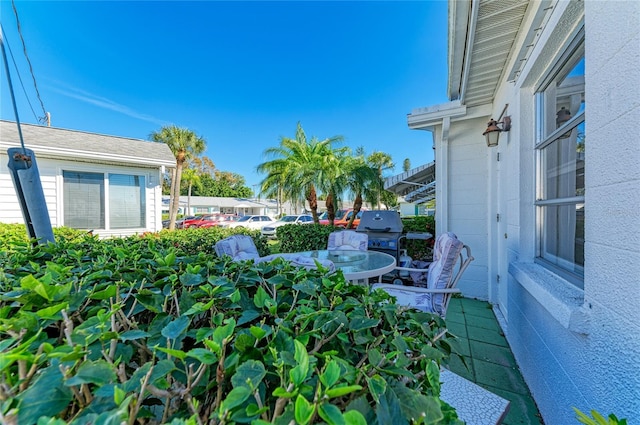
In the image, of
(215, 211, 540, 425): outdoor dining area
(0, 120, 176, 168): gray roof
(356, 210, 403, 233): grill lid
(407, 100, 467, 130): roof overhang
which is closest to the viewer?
(215, 211, 540, 425): outdoor dining area

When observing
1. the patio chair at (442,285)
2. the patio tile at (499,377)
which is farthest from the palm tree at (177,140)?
the patio tile at (499,377)

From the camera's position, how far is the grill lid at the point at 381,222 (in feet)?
17.1

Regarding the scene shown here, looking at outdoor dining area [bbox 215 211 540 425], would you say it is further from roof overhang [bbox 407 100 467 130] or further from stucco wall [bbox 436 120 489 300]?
roof overhang [bbox 407 100 467 130]

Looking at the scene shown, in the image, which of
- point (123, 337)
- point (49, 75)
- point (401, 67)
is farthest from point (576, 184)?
point (49, 75)

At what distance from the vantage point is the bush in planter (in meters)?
0.48

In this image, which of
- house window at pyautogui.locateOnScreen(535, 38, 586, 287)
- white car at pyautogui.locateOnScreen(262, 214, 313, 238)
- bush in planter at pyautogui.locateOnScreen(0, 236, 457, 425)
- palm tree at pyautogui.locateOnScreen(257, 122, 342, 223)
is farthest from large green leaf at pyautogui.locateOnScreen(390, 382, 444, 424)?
white car at pyautogui.locateOnScreen(262, 214, 313, 238)

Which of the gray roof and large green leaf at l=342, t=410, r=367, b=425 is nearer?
large green leaf at l=342, t=410, r=367, b=425

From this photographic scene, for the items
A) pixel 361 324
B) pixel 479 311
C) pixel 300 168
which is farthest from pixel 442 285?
pixel 300 168

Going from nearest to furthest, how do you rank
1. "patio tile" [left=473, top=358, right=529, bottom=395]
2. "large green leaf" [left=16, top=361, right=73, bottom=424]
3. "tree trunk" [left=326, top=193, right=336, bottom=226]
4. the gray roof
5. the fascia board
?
"large green leaf" [left=16, top=361, right=73, bottom=424], "patio tile" [left=473, top=358, right=529, bottom=395], the fascia board, the gray roof, "tree trunk" [left=326, top=193, right=336, bottom=226]

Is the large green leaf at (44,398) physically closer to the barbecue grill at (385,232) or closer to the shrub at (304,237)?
the barbecue grill at (385,232)

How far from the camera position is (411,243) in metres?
5.75

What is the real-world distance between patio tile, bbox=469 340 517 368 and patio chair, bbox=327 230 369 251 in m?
2.06

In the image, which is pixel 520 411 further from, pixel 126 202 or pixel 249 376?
pixel 126 202

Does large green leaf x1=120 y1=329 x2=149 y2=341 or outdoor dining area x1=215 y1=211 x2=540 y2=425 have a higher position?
large green leaf x1=120 y1=329 x2=149 y2=341
